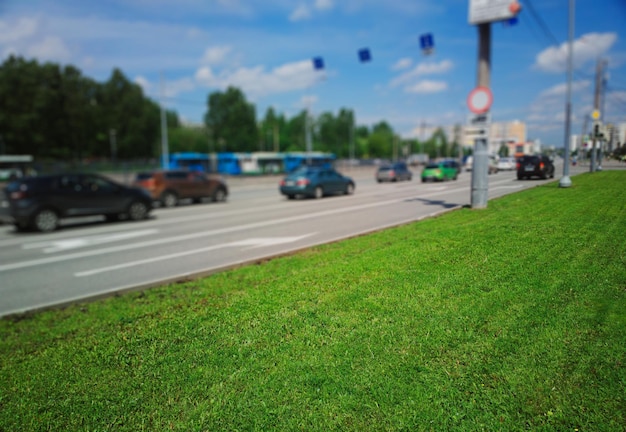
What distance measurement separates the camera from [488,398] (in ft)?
9.21

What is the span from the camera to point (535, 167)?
247 inches

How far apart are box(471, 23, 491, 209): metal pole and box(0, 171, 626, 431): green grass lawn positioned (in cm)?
141

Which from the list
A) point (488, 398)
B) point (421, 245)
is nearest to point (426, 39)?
point (421, 245)

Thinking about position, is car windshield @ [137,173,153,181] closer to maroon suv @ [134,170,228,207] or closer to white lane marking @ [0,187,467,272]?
maroon suv @ [134,170,228,207]

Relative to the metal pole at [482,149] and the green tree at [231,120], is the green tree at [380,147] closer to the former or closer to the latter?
the green tree at [231,120]

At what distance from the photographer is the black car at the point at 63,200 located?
1457 centimetres

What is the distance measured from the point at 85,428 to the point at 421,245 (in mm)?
4440

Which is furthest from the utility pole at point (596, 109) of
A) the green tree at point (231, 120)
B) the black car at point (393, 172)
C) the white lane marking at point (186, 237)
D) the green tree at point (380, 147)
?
the green tree at point (380, 147)

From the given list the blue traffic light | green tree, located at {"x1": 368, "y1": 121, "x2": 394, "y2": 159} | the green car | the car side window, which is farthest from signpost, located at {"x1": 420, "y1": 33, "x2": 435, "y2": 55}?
green tree, located at {"x1": 368, "y1": 121, "x2": 394, "y2": 159}

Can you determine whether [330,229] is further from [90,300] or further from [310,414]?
[310,414]

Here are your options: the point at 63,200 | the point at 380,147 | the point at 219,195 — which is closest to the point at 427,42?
the point at 219,195

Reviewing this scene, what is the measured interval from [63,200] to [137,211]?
256 centimetres

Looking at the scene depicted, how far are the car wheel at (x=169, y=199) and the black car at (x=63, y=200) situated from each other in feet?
15.4

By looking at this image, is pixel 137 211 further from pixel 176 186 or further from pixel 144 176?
pixel 144 176
